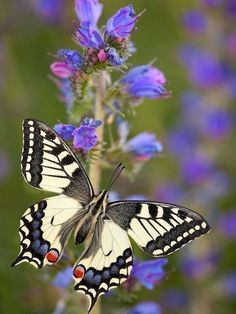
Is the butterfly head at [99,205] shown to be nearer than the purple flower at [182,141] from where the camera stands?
Yes

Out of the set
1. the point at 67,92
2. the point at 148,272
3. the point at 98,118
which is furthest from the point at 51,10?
the point at 148,272

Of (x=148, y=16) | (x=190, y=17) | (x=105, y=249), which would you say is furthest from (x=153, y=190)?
(x=105, y=249)

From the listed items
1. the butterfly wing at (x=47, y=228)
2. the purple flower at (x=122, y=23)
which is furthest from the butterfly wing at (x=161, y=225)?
the purple flower at (x=122, y=23)

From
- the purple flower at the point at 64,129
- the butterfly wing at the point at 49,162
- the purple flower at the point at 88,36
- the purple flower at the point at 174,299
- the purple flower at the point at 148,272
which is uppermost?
the purple flower at the point at 88,36

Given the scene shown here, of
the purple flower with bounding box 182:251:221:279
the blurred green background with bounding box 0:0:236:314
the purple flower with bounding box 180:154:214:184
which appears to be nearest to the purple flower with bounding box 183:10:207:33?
the blurred green background with bounding box 0:0:236:314

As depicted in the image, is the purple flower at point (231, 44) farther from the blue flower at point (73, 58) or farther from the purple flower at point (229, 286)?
the blue flower at point (73, 58)

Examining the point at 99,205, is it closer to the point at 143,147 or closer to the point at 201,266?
the point at 143,147
